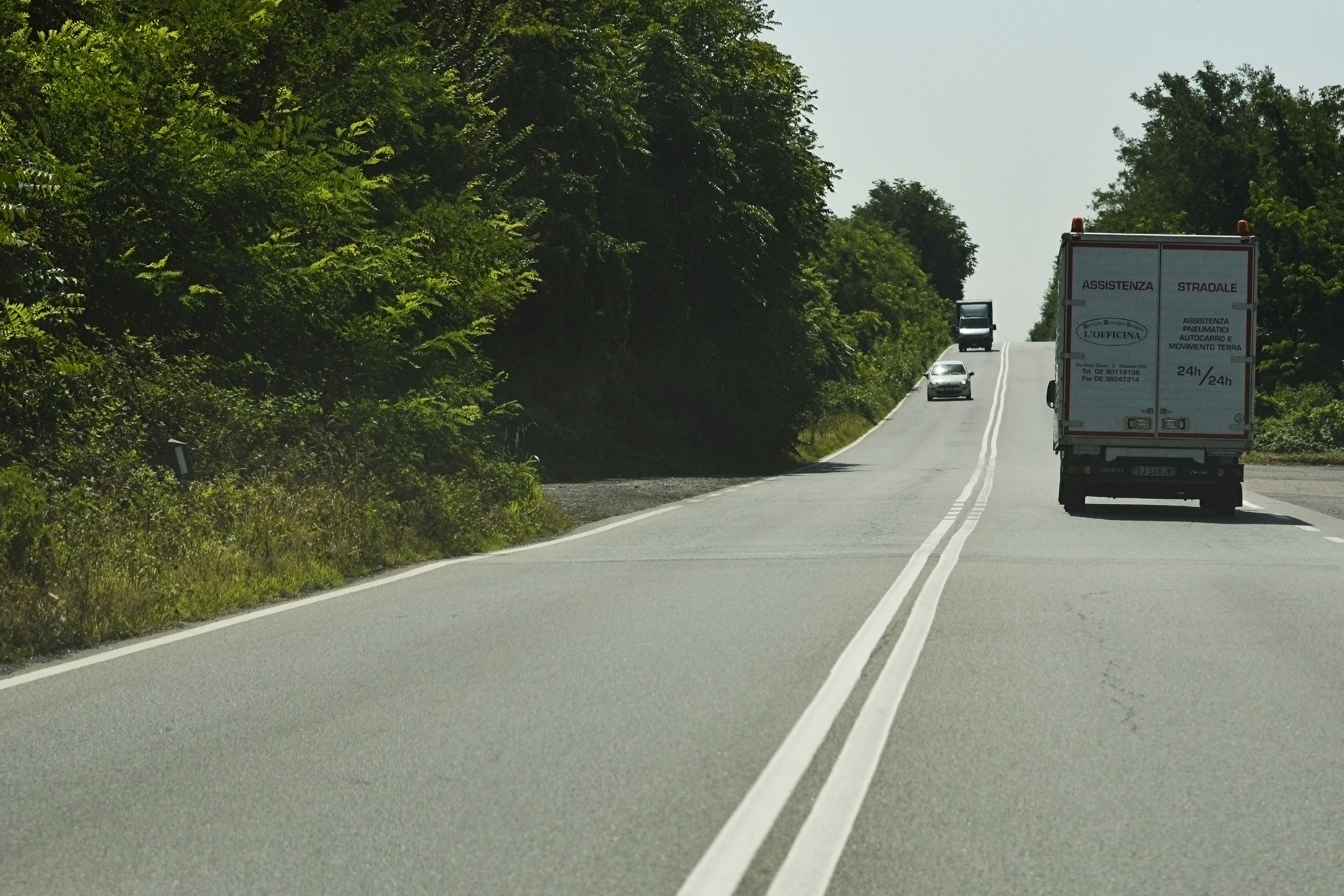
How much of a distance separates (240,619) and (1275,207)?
57808 mm

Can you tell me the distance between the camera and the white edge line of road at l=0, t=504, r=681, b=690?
8789 millimetres

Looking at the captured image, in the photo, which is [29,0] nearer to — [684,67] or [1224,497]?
[1224,497]

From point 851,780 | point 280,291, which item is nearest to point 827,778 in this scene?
point 851,780

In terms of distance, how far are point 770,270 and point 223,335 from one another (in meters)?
25.6

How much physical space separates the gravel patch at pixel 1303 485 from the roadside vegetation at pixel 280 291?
42.4ft

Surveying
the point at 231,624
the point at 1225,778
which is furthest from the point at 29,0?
the point at 1225,778

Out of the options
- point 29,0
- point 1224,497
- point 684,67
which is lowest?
point 1224,497

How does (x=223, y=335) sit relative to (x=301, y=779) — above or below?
above

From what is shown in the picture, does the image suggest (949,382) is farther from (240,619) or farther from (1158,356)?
(240,619)

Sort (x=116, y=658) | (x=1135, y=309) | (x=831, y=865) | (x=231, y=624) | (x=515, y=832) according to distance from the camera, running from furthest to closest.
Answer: (x=1135, y=309), (x=231, y=624), (x=116, y=658), (x=515, y=832), (x=831, y=865)

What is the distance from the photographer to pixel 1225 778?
6.22m

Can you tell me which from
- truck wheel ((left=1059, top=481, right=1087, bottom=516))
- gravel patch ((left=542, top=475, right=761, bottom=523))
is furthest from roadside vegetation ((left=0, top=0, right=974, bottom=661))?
truck wheel ((left=1059, top=481, right=1087, bottom=516))

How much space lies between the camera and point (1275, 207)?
62.1 meters

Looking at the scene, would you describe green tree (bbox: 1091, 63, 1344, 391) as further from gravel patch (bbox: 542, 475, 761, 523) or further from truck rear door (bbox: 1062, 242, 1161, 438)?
truck rear door (bbox: 1062, 242, 1161, 438)
